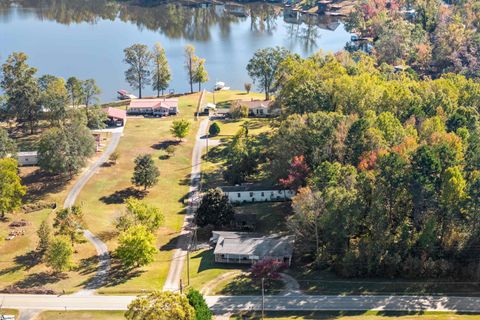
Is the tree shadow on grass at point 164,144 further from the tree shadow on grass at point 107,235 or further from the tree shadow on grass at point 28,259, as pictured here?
the tree shadow on grass at point 28,259

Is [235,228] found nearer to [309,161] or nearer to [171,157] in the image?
[309,161]

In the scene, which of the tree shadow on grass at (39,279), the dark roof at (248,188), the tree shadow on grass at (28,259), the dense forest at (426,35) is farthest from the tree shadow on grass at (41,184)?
the dense forest at (426,35)

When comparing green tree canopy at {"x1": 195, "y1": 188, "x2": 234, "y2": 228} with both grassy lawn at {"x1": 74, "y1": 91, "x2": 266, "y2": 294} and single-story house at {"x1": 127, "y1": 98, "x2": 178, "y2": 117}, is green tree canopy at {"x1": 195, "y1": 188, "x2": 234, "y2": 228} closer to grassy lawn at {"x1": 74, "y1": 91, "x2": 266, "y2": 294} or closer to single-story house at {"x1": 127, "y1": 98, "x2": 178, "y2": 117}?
grassy lawn at {"x1": 74, "y1": 91, "x2": 266, "y2": 294}

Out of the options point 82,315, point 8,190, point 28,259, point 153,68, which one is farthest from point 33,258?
point 153,68

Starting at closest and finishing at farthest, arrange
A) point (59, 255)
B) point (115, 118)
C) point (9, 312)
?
1. point (9, 312)
2. point (59, 255)
3. point (115, 118)

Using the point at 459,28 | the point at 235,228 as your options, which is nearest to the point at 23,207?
the point at 235,228

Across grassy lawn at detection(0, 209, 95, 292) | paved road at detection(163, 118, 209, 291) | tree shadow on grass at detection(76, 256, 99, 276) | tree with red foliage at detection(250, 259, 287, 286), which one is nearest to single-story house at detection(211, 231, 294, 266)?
tree with red foliage at detection(250, 259, 287, 286)

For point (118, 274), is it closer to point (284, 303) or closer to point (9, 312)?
point (9, 312)
